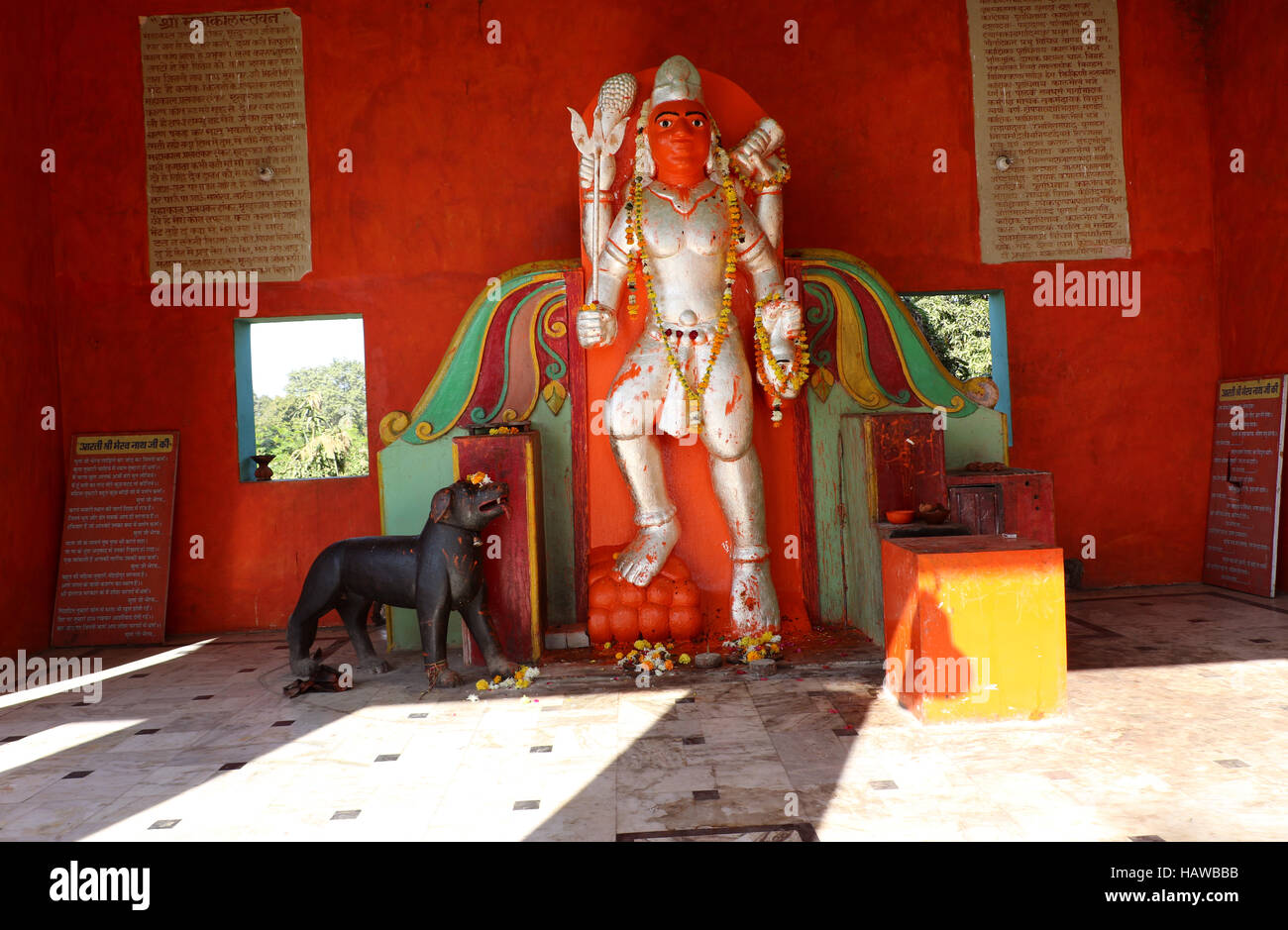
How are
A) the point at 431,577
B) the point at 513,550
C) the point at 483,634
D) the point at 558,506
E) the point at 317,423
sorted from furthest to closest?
the point at 317,423
the point at 558,506
the point at 513,550
the point at 483,634
the point at 431,577

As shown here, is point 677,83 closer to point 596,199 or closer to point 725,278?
point 596,199

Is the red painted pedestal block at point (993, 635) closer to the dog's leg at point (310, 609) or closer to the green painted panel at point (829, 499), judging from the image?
the green painted panel at point (829, 499)

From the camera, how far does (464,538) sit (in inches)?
195

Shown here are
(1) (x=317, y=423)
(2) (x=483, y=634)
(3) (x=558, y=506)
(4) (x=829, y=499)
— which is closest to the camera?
(2) (x=483, y=634)

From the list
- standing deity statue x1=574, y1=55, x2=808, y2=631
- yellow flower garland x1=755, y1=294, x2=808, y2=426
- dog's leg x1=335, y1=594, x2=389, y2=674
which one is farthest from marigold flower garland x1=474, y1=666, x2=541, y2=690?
yellow flower garland x1=755, y1=294, x2=808, y2=426

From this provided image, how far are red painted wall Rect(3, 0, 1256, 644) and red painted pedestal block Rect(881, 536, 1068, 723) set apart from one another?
10.8 feet

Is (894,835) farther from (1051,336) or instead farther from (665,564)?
(1051,336)

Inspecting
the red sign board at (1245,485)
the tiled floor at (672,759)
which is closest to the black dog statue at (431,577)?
the tiled floor at (672,759)

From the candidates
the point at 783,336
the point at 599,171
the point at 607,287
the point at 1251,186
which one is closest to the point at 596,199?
the point at 599,171

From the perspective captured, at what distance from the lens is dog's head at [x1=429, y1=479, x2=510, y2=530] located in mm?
4934

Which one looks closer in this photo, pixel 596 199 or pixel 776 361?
pixel 776 361

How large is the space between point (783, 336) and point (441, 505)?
2035mm

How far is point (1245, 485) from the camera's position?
21.9ft

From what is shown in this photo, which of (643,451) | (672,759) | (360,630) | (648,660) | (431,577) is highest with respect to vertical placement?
(643,451)
